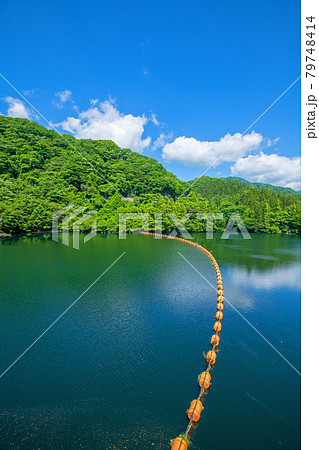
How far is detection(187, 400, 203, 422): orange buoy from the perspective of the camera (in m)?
3.98

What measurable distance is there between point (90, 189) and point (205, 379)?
35.0 meters

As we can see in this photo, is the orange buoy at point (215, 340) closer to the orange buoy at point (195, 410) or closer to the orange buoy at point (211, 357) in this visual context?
the orange buoy at point (211, 357)

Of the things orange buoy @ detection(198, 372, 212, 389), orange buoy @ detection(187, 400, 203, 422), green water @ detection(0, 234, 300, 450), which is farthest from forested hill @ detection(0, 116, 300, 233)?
orange buoy @ detection(187, 400, 203, 422)

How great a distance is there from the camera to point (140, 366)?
17.4 ft

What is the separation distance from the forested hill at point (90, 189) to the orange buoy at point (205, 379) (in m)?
27.1

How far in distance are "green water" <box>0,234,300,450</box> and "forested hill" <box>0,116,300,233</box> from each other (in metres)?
21.0

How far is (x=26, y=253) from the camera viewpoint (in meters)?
16.7

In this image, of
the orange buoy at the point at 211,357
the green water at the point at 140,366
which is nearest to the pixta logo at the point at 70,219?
the green water at the point at 140,366

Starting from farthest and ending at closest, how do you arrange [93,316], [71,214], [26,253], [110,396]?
[71,214], [26,253], [93,316], [110,396]

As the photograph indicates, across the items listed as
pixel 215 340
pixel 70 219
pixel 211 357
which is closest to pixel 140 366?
pixel 211 357

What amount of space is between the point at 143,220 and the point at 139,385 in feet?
97.6

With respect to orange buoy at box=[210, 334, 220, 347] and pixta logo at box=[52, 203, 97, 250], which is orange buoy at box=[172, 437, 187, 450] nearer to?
orange buoy at box=[210, 334, 220, 347]

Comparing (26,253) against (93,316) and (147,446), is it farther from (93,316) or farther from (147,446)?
(147,446)
